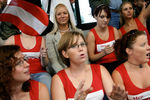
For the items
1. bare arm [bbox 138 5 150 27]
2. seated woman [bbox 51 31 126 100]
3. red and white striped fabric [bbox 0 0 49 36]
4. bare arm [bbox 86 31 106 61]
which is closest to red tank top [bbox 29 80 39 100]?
seated woman [bbox 51 31 126 100]

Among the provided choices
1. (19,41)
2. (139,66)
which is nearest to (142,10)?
(139,66)

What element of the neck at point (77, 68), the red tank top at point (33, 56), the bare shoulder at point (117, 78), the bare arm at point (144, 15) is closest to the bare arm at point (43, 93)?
the neck at point (77, 68)

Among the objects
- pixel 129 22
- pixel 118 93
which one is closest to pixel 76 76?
pixel 118 93

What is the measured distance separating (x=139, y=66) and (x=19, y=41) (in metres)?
1.37

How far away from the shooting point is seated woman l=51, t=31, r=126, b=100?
1.59 metres

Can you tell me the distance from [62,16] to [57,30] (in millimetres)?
194

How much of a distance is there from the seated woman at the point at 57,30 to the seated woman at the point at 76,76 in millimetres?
667

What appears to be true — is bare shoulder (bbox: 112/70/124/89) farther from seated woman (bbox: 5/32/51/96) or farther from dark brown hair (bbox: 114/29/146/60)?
seated woman (bbox: 5/32/51/96)

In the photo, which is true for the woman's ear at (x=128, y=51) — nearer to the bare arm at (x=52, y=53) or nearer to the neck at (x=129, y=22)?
the bare arm at (x=52, y=53)

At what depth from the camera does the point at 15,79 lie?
4.68 ft

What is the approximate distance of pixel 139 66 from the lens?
1.76m

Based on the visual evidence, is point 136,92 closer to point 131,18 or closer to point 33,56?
point 33,56

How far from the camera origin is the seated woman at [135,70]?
1655 mm

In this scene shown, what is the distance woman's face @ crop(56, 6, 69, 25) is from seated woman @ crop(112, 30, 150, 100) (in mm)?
989
